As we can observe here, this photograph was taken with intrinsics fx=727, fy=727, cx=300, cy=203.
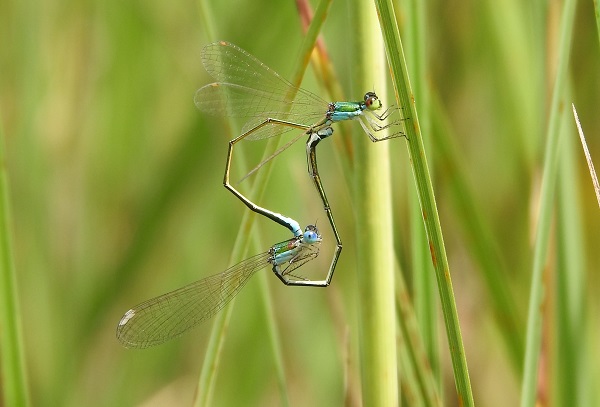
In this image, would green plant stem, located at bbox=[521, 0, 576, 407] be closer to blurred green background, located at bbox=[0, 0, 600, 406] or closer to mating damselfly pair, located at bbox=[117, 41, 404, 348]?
mating damselfly pair, located at bbox=[117, 41, 404, 348]

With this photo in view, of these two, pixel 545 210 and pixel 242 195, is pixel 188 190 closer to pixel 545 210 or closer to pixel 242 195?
pixel 242 195

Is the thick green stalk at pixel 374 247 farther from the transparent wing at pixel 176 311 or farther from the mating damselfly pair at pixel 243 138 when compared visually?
the transparent wing at pixel 176 311

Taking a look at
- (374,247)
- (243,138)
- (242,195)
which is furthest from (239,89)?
(374,247)

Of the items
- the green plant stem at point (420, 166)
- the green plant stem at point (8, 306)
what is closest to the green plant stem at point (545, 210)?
the green plant stem at point (420, 166)

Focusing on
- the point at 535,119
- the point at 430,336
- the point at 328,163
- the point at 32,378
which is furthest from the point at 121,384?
the point at 535,119

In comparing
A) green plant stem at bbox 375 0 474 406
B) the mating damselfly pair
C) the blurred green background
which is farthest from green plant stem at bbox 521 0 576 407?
the blurred green background

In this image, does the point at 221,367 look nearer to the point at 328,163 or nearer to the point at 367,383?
the point at 328,163
